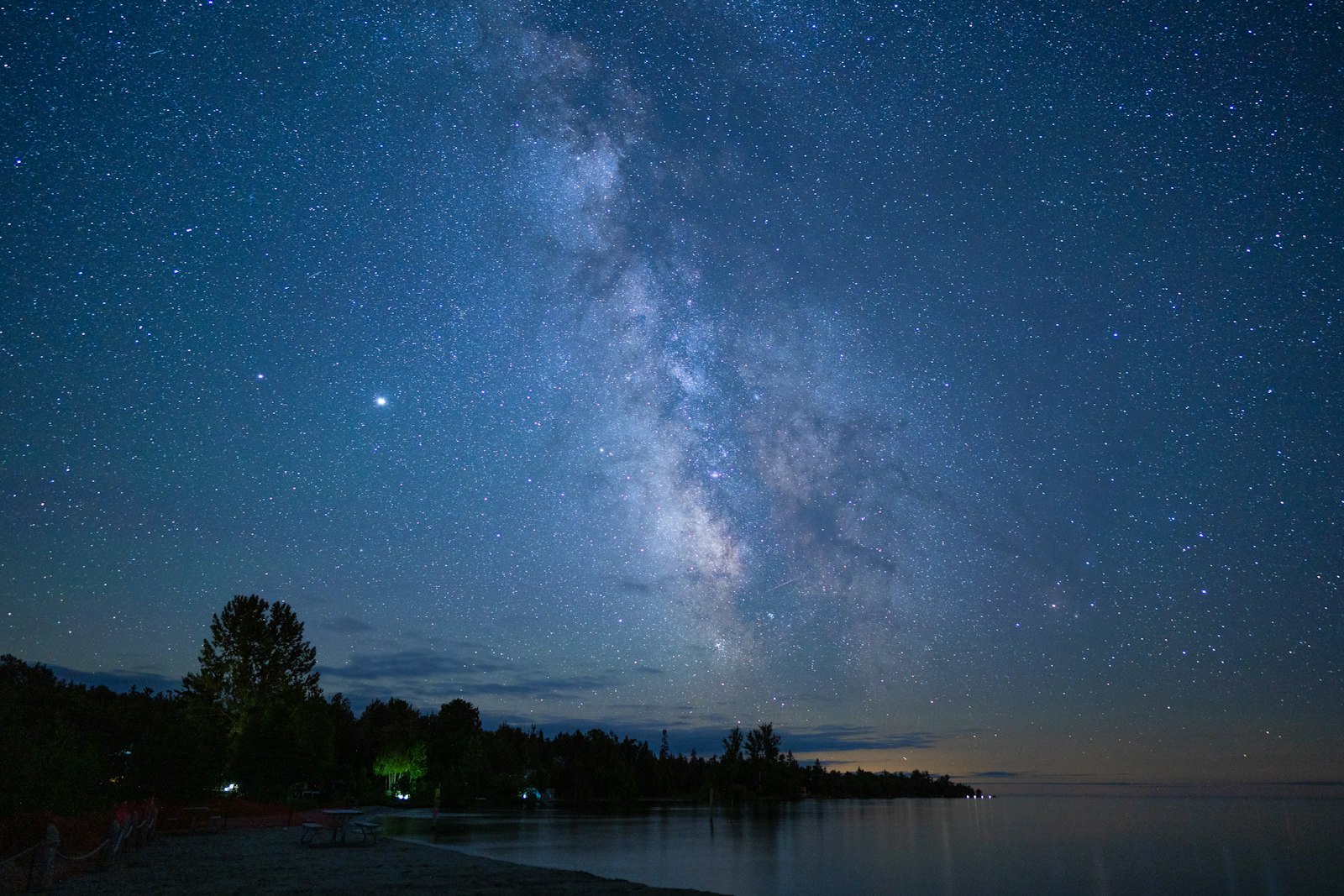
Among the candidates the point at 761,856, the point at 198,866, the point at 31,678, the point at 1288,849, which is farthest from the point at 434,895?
the point at 31,678

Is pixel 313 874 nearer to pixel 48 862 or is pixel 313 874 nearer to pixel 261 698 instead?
pixel 48 862

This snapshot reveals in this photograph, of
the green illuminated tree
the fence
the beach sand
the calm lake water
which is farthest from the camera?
the green illuminated tree

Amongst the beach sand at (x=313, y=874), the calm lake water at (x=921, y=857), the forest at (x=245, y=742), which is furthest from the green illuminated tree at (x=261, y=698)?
the beach sand at (x=313, y=874)

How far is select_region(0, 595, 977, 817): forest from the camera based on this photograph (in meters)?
35.3

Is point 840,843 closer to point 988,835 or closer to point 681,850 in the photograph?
point 681,850

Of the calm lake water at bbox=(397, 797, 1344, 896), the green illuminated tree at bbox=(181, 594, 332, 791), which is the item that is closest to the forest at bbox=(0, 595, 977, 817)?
the green illuminated tree at bbox=(181, 594, 332, 791)

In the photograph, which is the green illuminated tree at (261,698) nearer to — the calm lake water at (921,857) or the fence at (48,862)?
the calm lake water at (921,857)

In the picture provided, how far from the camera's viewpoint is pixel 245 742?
215 ft

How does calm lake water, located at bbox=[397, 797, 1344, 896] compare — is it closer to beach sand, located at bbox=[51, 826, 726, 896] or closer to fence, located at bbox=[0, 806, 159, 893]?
beach sand, located at bbox=[51, 826, 726, 896]

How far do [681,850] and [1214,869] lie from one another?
98.4ft

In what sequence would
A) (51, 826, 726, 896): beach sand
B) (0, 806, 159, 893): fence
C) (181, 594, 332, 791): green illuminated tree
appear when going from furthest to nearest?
(181, 594, 332, 791): green illuminated tree < (51, 826, 726, 896): beach sand < (0, 806, 159, 893): fence

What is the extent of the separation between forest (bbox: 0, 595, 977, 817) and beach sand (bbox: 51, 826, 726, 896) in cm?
584

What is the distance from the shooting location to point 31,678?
81625 mm

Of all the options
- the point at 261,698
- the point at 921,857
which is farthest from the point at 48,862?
the point at 261,698
